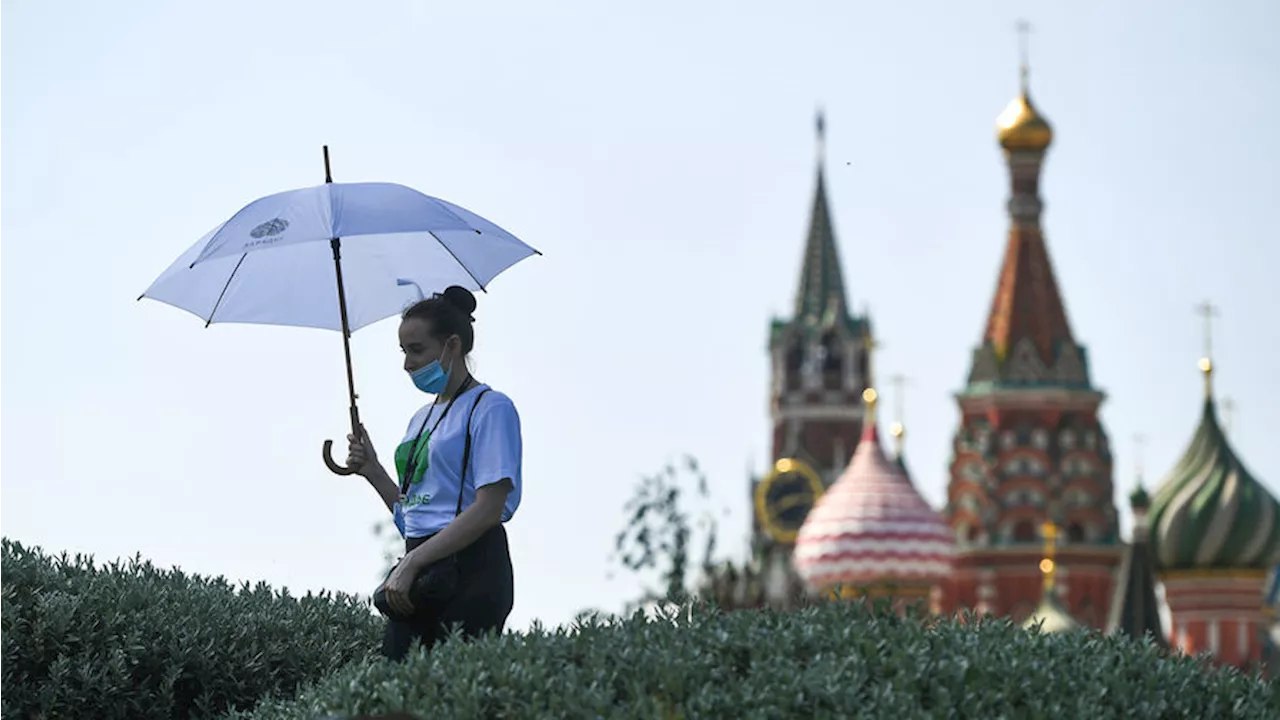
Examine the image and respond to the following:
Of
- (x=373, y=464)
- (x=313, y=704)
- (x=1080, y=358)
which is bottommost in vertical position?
(x=313, y=704)

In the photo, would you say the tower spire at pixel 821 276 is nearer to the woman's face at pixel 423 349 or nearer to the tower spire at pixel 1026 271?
the tower spire at pixel 1026 271

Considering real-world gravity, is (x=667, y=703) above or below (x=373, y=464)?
below

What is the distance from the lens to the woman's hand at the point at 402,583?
978 cm

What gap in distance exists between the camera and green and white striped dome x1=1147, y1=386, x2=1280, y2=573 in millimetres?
120000

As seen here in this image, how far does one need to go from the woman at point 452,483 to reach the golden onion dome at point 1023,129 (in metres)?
121

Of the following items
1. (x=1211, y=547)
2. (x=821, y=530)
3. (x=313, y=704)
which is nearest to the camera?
(x=313, y=704)

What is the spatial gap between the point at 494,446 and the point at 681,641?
97 cm

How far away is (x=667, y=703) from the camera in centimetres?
880

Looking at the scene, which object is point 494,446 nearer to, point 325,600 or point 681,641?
point 681,641

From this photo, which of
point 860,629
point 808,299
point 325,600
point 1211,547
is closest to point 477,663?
point 860,629

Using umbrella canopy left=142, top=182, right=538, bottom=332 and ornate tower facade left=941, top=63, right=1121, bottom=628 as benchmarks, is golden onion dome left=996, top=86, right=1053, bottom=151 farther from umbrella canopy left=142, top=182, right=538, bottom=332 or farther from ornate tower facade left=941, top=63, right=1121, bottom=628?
umbrella canopy left=142, top=182, right=538, bottom=332

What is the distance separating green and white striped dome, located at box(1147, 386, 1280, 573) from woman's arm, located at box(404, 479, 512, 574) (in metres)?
111

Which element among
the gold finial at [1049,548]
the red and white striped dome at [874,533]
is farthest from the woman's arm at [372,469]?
the red and white striped dome at [874,533]

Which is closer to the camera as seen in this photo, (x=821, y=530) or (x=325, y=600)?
(x=325, y=600)
